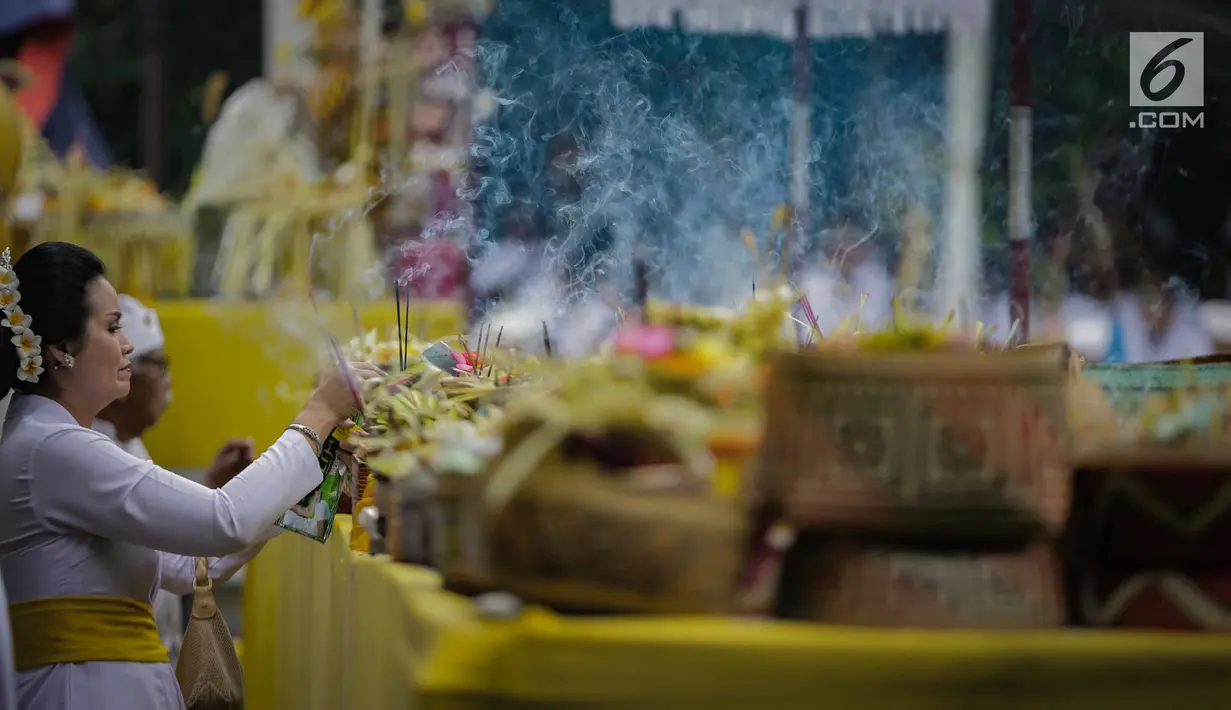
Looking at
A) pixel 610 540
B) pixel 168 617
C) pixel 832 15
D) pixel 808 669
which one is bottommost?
pixel 168 617

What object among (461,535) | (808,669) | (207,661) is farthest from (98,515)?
(808,669)

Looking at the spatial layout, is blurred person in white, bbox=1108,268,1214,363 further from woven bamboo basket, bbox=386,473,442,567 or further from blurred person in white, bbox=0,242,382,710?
woven bamboo basket, bbox=386,473,442,567

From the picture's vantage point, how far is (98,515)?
2373 millimetres

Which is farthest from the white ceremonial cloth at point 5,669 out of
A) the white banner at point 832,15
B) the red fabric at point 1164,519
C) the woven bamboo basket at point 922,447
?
the white banner at point 832,15

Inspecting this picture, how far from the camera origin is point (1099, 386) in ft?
6.98

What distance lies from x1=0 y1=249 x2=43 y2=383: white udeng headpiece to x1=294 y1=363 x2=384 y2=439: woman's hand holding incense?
41 centimetres

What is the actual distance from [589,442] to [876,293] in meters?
4.01

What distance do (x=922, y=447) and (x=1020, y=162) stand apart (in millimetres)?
2572

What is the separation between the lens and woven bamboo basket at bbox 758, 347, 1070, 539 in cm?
140

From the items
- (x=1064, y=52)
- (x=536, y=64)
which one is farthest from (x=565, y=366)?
(x=1064, y=52)

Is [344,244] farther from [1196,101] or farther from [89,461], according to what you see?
[89,461]

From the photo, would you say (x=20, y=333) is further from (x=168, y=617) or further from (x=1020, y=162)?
(x=1020, y=162)

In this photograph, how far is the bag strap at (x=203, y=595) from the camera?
120 inches
